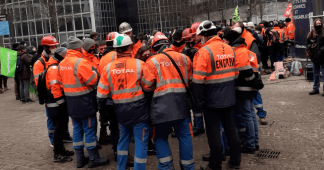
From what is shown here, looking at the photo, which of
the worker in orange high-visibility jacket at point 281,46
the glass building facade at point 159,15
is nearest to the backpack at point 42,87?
the worker in orange high-visibility jacket at point 281,46

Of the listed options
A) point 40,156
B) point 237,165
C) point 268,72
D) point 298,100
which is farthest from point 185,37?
point 268,72

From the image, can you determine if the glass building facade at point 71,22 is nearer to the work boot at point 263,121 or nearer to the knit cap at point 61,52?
the knit cap at point 61,52

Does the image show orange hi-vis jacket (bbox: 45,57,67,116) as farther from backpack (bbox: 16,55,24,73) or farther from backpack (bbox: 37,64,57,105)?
backpack (bbox: 16,55,24,73)

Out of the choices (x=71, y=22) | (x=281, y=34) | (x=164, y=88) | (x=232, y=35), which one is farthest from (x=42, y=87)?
(x=71, y=22)

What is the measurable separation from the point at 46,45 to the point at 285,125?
532cm

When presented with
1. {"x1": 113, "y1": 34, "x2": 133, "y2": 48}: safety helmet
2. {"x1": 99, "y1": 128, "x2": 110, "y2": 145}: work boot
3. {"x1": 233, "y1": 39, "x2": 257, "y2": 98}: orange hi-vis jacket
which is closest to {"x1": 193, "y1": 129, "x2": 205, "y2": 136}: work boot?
{"x1": 233, "y1": 39, "x2": 257, "y2": 98}: orange hi-vis jacket

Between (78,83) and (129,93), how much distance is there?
1.35 metres

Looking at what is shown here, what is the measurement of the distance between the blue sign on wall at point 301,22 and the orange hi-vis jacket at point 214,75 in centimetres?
933

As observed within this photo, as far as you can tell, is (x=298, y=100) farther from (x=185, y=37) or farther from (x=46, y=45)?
(x=46, y=45)

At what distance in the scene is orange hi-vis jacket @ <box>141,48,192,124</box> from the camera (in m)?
4.45

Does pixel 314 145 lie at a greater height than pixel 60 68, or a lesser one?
lesser

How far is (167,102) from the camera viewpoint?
4.45m

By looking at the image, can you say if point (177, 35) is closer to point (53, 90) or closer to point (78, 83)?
point (78, 83)

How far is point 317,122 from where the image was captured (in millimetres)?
6934
